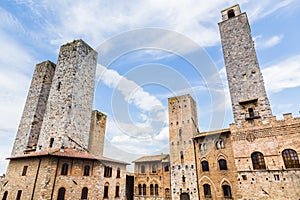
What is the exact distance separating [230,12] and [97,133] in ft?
83.8

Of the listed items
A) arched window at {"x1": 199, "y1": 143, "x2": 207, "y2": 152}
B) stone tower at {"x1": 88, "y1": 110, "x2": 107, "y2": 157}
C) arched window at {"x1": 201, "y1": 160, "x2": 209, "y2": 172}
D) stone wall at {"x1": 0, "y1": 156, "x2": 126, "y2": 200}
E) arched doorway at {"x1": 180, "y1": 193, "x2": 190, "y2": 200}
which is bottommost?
arched doorway at {"x1": 180, "y1": 193, "x2": 190, "y2": 200}

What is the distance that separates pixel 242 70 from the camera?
70.5ft

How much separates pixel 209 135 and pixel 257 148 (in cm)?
661

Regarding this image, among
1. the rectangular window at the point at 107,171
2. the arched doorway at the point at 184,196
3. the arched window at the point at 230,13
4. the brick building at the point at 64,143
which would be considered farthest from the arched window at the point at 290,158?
the arched window at the point at 230,13

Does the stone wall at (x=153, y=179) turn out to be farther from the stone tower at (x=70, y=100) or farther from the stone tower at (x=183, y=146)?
the stone tower at (x=70, y=100)

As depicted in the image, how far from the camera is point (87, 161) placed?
19.2 meters

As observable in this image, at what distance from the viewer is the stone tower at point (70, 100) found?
20.4m

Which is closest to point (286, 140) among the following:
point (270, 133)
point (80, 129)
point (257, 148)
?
point (270, 133)

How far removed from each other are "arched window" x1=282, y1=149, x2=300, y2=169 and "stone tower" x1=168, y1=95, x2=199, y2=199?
1052 centimetres

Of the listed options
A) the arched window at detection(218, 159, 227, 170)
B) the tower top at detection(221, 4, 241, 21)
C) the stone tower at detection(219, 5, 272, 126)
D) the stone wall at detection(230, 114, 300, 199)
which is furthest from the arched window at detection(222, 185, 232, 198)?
the tower top at detection(221, 4, 241, 21)

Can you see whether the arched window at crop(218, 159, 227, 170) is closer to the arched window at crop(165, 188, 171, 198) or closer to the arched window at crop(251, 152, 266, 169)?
the arched window at crop(251, 152, 266, 169)

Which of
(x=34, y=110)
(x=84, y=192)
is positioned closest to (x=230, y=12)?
(x=84, y=192)

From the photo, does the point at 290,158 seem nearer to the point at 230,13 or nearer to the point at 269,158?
the point at 269,158

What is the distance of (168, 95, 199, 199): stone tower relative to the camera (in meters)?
24.1
